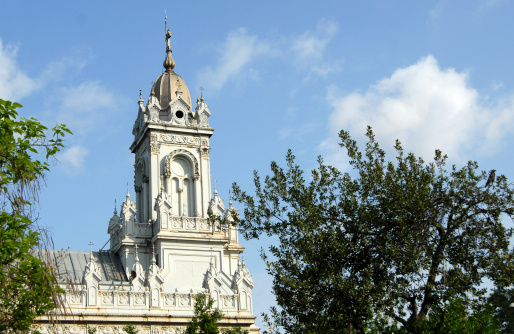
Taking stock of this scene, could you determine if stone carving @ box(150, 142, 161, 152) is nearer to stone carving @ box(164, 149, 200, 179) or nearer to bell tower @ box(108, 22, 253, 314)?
bell tower @ box(108, 22, 253, 314)

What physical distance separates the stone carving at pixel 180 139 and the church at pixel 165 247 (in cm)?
7

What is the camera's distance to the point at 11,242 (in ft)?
54.0

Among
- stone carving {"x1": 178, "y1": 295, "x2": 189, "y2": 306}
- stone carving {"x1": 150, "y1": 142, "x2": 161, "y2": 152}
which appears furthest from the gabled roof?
stone carving {"x1": 150, "y1": 142, "x2": 161, "y2": 152}

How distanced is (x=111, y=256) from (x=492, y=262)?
107 ft

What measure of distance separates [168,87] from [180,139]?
4.61 meters

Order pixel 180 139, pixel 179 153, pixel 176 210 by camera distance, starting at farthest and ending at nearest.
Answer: pixel 180 139
pixel 179 153
pixel 176 210

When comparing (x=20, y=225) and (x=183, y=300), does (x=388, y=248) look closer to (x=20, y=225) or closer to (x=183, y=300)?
(x=20, y=225)

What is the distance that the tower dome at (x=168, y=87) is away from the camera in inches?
2071

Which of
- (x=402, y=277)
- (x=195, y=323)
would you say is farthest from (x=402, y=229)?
(x=195, y=323)

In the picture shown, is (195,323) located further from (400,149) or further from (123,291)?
(400,149)

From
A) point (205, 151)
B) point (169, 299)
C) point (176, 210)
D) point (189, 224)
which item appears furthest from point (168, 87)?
point (169, 299)

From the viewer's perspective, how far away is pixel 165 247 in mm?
46531

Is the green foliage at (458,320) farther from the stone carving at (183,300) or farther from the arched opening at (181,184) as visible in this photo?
the arched opening at (181,184)

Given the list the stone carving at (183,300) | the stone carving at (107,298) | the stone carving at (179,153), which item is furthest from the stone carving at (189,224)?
the stone carving at (107,298)
